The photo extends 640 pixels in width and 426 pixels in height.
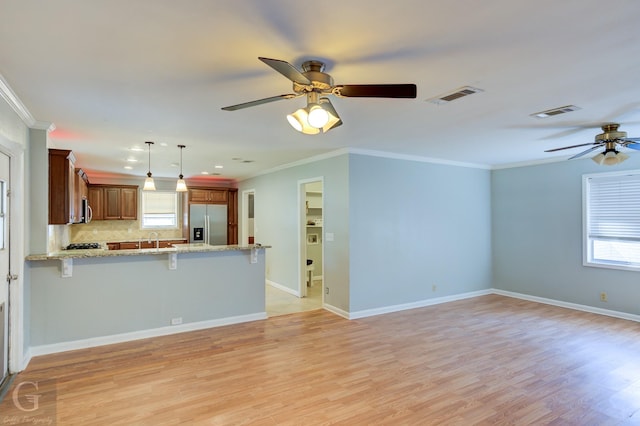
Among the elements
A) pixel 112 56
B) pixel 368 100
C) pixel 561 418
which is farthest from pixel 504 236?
pixel 112 56

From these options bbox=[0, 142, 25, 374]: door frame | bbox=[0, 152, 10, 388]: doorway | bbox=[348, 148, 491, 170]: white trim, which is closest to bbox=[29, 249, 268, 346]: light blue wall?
bbox=[0, 142, 25, 374]: door frame

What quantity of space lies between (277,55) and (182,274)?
11.0 feet

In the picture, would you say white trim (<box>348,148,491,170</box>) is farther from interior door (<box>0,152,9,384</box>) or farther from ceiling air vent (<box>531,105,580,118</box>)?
interior door (<box>0,152,9,384</box>)

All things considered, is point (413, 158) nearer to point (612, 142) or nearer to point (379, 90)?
point (612, 142)

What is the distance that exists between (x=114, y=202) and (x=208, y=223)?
6.96ft

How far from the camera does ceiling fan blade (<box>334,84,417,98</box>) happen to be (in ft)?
6.48

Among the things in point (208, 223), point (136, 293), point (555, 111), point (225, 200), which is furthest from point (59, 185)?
point (555, 111)

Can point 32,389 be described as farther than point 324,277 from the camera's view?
No

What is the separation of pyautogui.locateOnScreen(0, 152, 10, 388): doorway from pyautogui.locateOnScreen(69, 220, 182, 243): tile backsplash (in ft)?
17.1

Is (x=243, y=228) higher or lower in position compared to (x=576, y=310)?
higher

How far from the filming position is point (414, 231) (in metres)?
5.78

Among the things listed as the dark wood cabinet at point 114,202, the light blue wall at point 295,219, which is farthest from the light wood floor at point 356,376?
the dark wood cabinet at point 114,202

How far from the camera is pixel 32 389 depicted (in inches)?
118

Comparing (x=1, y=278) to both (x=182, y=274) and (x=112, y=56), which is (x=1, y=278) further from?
(x=112, y=56)
